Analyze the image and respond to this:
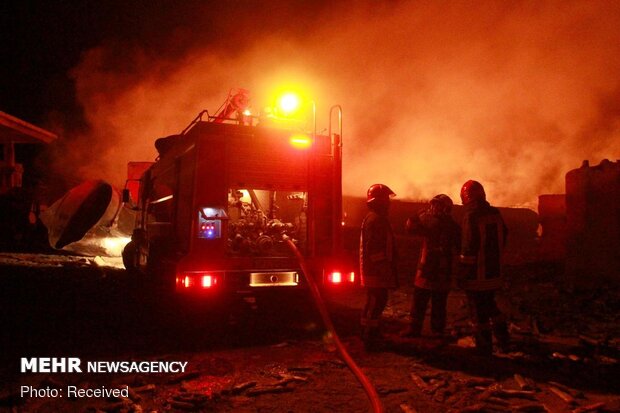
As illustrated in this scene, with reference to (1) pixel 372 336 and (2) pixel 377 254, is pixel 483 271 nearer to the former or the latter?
(2) pixel 377 254

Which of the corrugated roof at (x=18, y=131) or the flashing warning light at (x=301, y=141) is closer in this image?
the flashing warning light at (x=301, y=141)

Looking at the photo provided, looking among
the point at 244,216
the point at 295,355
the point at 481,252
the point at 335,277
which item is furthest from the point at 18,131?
the point at 481,252

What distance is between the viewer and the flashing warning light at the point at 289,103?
634 centimetres

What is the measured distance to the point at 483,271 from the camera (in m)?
4.64

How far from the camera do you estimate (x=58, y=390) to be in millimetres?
3715

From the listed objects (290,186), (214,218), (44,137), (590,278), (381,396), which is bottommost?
(381,396)

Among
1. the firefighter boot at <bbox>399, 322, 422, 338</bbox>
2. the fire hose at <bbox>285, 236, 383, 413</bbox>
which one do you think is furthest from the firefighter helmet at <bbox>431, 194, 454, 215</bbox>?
the fire hose at <bbox>285, 236, 383, 413</bbox>

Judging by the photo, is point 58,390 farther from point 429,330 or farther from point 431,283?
point 429,330

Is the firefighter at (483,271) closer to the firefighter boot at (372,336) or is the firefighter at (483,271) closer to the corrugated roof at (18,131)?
the firefighter boot at (372,336)

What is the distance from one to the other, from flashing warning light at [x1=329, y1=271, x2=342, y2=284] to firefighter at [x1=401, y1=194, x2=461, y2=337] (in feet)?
3.30

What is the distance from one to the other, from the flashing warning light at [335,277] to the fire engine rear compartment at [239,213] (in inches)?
5.6

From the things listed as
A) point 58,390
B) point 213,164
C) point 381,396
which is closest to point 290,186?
point 213,164

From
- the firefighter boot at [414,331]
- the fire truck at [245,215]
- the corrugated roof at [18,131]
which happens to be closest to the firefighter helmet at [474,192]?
the firefighter boot at [414,331]

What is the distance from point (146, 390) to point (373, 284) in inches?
97.6
